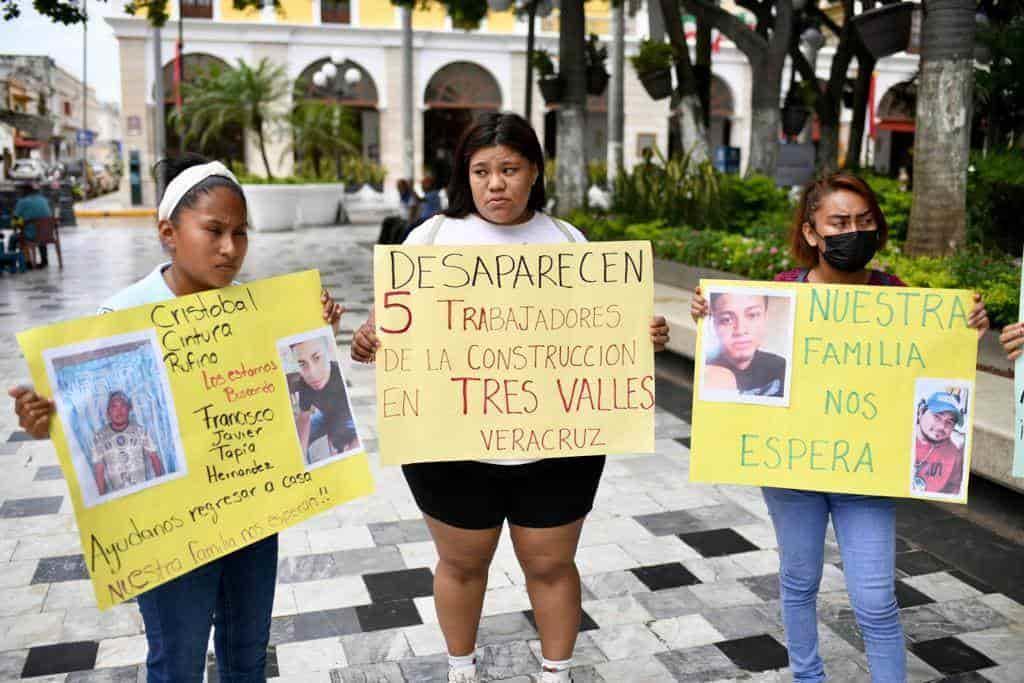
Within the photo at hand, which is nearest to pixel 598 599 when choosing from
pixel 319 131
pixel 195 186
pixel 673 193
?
pixel 195 186

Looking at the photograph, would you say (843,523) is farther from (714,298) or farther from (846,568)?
(714,298)

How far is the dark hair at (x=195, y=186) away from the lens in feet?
7.50

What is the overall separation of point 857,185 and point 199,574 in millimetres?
2057

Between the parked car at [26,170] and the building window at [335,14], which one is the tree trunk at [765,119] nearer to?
the building window at [335,14]

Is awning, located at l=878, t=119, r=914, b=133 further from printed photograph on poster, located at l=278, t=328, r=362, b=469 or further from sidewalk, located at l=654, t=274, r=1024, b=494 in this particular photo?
printed photograph on poster, located at l=278, t=328, r=362, b=469

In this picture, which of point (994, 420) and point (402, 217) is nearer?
point (994, 420)

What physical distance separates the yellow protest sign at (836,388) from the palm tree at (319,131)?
83.8ft

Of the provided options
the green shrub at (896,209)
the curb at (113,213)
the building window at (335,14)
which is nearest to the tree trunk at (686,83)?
the green shrub at (896,209)

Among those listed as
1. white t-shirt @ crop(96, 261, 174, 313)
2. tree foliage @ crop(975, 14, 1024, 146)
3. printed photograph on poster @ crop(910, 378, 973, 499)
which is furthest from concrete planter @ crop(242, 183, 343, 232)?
printed photograph on poster @ crop(910, 378, 973, 499)

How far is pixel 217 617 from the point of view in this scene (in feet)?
8.09

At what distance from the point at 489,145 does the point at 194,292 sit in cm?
86

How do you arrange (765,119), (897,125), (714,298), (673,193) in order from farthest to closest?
(897,125) → (765,119) → (673,193) → (714,298)

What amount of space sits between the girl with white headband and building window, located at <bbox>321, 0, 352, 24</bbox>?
112ft

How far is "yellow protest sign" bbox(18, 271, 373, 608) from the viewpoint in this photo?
2.15 meters
